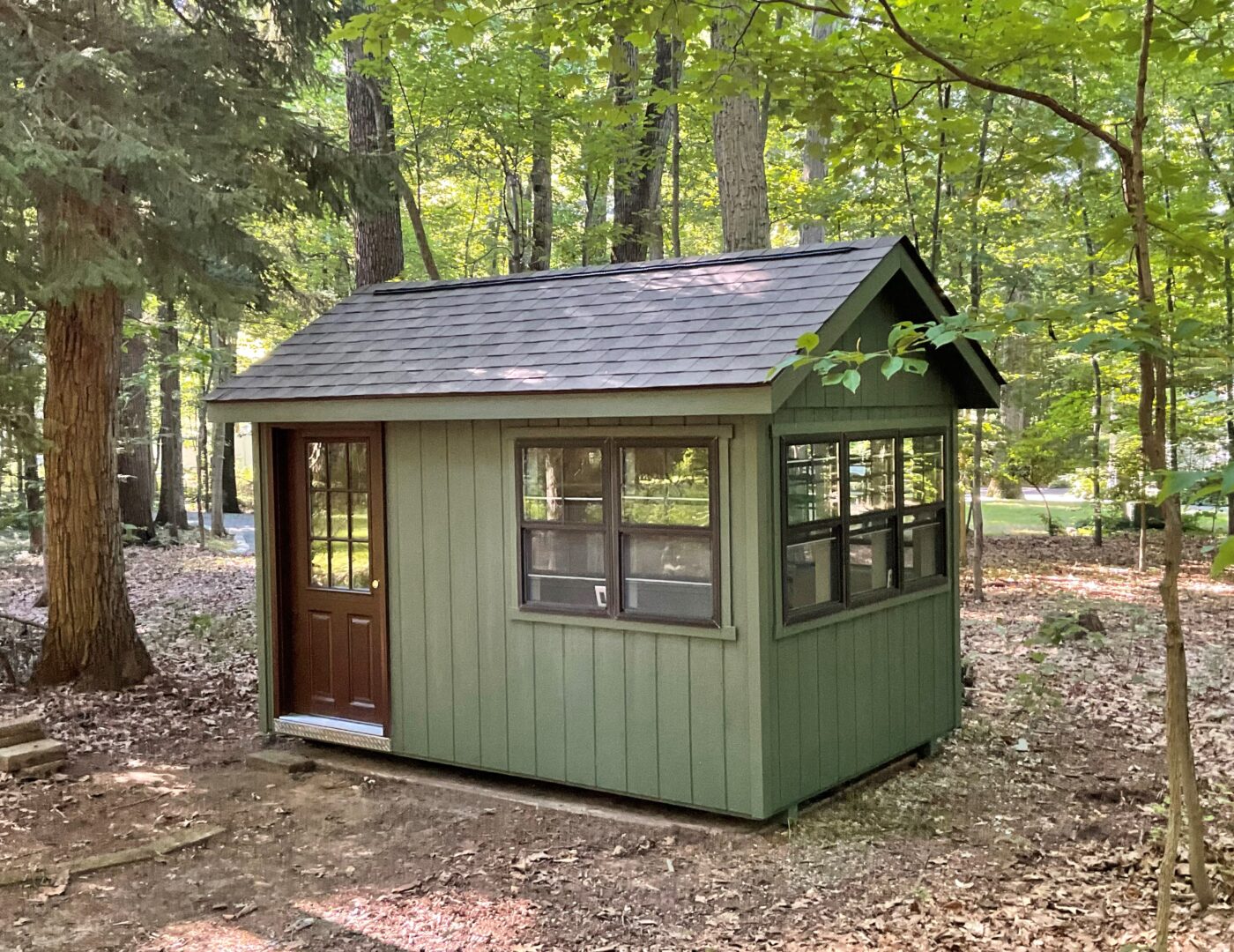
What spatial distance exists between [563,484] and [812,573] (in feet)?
4.92

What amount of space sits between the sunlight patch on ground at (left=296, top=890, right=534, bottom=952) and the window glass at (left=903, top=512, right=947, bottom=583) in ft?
11.2

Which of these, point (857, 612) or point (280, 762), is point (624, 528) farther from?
point (280, 762)

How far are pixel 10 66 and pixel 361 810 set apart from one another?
563 centimetres

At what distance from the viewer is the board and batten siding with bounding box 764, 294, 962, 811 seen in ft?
19.4

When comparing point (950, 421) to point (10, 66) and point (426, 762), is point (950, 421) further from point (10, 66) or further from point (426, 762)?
point (10, 66)

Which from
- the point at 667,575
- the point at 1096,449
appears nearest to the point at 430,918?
the point at 667,575

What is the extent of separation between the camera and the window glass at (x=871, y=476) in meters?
6.47

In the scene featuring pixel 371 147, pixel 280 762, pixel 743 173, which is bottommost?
pixel 280 762

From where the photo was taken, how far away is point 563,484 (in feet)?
20.9

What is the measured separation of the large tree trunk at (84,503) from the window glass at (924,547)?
6158mm

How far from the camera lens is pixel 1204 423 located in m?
16.1

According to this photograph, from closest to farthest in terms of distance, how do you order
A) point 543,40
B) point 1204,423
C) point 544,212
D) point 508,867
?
point 508,867 < point 543,40 < point 544,212 < point 1204,423

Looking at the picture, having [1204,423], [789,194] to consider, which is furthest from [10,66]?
[1204,423]

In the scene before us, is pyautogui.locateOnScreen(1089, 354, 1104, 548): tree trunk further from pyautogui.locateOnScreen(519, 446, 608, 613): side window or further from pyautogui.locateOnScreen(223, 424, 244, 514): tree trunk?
pyautogui.locateOnScreen(223, 424, 244, 514): tree trunk
